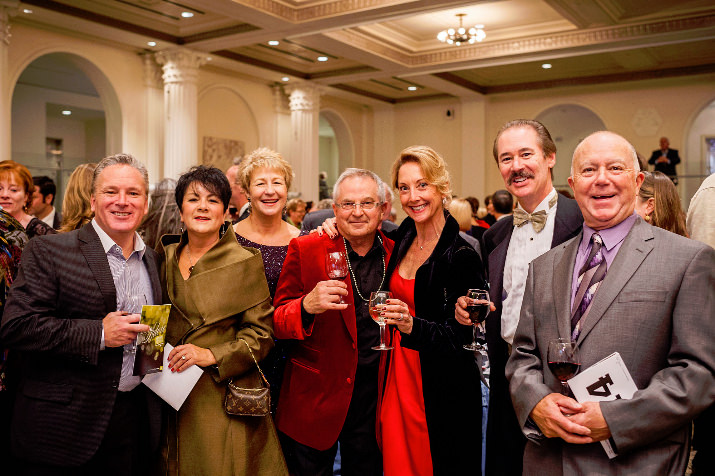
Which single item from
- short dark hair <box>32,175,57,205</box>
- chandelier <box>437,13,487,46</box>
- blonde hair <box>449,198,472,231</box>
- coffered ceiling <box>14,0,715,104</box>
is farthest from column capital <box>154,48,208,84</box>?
blonde hair <box>449,198,472,231</box>

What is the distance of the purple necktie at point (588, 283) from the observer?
1.97 metres

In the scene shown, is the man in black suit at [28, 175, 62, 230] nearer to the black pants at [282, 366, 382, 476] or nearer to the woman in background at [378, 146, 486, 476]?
the black pants at [282, 366, 382, 476]

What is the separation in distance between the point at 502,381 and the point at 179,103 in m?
9.29

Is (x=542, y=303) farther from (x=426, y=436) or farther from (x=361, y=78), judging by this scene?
(x=361, y=78)

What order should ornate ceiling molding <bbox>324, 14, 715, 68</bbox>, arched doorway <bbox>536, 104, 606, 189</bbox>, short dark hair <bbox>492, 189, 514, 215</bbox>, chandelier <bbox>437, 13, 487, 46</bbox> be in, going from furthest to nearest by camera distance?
arched doorway <bbox>536, 104, 606, 189</bbox>
chandelier <bbox>437, 13, 487, 46</bbox>
ornate ceiling molding <bbox>324, 14, 715, 68</bbox>
short dark hair <bbox>492, 189, 514, 215</bbox>

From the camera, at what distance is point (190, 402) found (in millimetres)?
2428

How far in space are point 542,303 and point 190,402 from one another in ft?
4.52

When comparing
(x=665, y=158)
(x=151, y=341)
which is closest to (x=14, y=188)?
(x=151, y=341)

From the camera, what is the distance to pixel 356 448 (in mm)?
2617

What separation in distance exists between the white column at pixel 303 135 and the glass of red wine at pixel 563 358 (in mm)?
11441

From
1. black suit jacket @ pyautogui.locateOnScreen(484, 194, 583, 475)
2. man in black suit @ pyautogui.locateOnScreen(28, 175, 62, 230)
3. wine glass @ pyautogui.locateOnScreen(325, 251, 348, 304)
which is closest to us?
wine glass @ pyautogui.locateOnScreen(325, 251, 348, 304)

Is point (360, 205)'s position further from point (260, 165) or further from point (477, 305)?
point (260, 165)

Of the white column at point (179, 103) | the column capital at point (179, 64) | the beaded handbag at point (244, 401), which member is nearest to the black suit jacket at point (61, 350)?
the beaded handbag at point (244, 401)

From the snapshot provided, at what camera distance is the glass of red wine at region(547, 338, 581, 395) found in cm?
184
